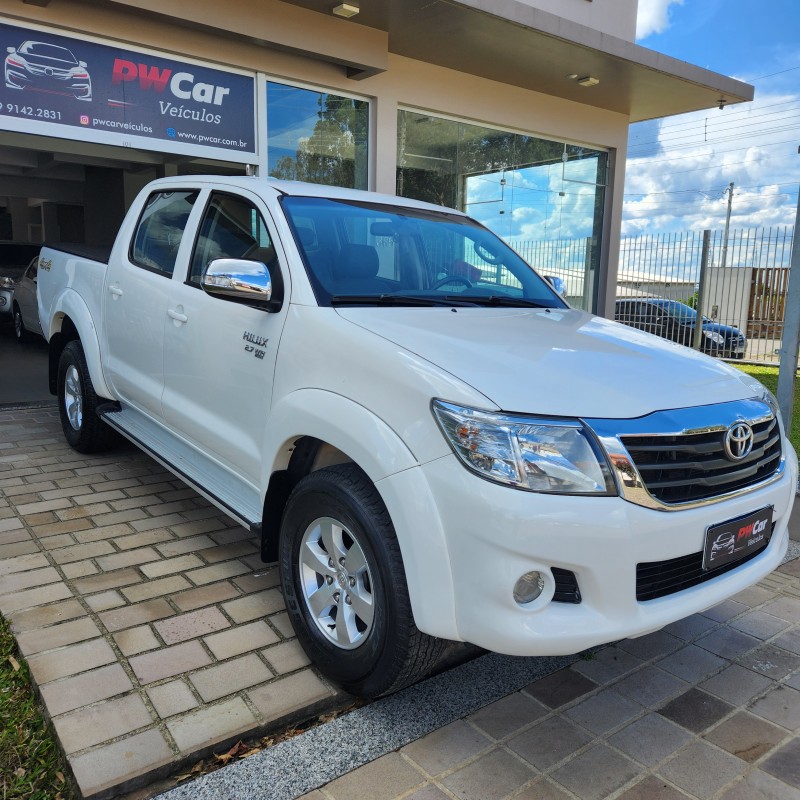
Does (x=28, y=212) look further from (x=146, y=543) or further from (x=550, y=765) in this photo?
(x=550, y=765)

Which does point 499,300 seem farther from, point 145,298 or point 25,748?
point 25,748

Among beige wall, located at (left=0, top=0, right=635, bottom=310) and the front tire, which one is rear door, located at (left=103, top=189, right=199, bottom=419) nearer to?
the front tire

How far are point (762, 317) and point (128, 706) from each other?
14.2 meters

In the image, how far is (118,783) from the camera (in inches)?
83.6

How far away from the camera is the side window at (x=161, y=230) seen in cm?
400

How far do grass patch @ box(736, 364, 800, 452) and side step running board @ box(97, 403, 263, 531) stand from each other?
3.89 m

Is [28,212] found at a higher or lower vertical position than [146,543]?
higher

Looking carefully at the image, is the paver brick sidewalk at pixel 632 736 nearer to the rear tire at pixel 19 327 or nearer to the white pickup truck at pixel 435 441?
the white pickup truck at pixel 435 441

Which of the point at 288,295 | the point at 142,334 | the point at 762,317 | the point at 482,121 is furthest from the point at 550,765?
the point at 762,317

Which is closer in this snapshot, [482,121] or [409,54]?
[409,54]

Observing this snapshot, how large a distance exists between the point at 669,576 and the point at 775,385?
30.4 ft

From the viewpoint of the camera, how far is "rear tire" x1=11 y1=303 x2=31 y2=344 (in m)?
11.6

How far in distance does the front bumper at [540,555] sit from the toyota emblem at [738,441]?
0.37 metres

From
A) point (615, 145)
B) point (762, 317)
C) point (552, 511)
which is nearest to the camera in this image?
point (552, 511)
